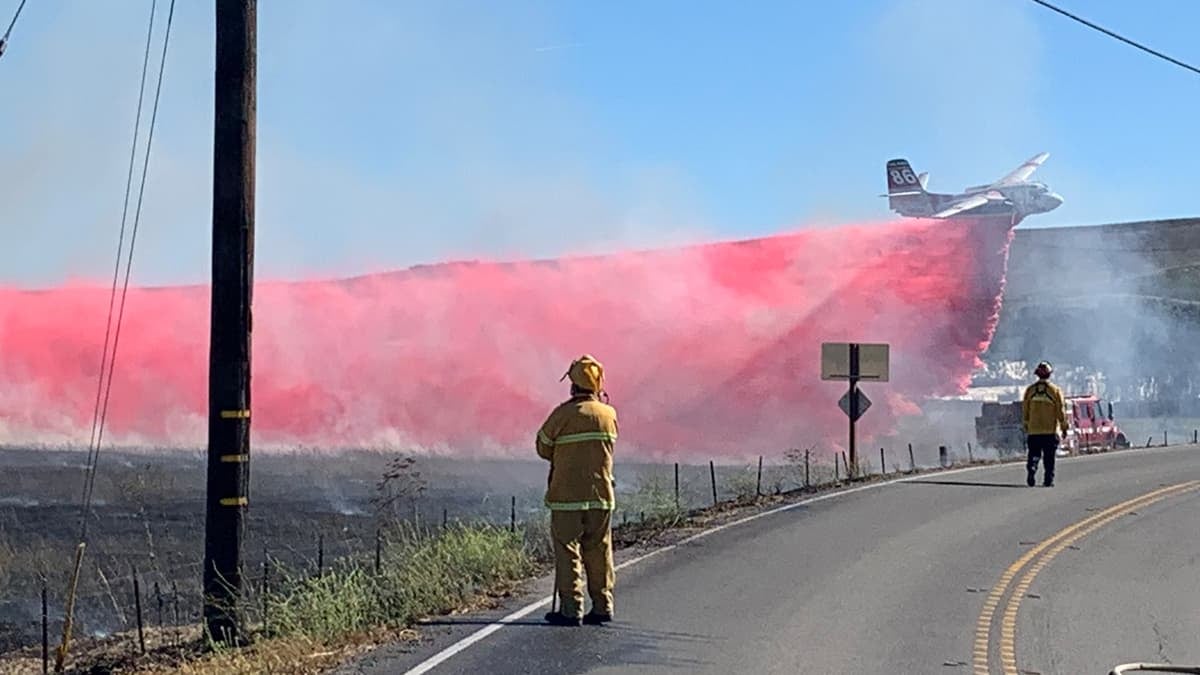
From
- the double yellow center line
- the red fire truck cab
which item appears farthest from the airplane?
the double yellow center line

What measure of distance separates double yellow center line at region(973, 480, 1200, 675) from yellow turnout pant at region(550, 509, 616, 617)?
2606 millimetres

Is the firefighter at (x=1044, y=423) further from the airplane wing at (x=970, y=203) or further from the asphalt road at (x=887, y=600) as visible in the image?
the airplane wing at (x=970, y=203)

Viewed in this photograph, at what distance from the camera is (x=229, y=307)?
10836mm

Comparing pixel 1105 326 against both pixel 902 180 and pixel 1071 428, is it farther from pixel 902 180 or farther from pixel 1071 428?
pixel 1071 428

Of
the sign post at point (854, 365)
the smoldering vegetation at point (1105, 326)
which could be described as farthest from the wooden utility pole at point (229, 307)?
the smoldering vegetation at point (1105, 326)

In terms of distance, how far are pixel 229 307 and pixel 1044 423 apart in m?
13.0

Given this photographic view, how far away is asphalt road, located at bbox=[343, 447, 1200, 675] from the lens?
8.99 metres

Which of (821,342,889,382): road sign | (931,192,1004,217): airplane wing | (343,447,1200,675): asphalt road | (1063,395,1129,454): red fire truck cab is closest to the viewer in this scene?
(343,447,1200,675): asphalt road

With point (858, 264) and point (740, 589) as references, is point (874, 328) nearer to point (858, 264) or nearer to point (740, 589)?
point (858, 264)

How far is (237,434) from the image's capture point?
10930mm

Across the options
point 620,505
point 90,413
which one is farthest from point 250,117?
point 90,413

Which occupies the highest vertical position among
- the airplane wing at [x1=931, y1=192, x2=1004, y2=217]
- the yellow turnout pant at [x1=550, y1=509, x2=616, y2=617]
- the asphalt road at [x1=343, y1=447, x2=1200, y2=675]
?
the airplane wing at [x1=931, y1=192, x2=1004, y2=217]

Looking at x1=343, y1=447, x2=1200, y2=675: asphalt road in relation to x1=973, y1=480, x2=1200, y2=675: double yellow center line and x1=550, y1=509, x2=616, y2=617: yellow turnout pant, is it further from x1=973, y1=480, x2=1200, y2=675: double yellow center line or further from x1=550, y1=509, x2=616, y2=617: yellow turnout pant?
x1=550, y1=509, x2=616, y2=617: yellow turnout pant

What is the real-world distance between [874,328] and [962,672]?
32860 millimetres
